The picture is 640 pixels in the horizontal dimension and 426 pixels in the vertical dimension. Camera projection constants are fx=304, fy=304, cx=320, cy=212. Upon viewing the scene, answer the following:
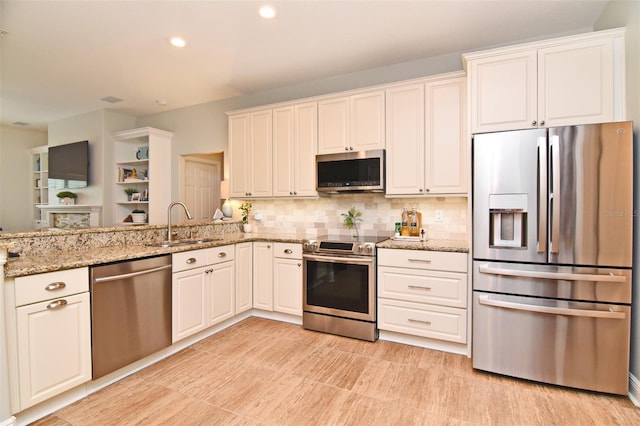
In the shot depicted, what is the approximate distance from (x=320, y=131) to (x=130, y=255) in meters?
2.20

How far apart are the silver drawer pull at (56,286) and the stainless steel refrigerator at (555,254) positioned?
2.81 meters

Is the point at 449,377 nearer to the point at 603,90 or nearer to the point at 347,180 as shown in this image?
the point at 347,180

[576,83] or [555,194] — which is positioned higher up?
[576,83]

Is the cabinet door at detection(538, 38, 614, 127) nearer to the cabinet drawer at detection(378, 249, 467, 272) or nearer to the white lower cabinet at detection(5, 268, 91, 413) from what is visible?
the cabinet drawer at detection(378, 249, 467, 272)

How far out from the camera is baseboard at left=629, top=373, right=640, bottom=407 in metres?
1.89

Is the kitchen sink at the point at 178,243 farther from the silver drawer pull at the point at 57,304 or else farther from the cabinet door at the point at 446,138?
the cabinet door at the point at 446,138

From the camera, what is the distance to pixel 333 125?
131 inches

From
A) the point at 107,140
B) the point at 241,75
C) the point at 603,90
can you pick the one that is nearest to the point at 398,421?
the point at 603,90

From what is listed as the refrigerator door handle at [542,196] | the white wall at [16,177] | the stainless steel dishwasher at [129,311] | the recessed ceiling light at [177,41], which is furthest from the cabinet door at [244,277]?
the white wall at [16,177]

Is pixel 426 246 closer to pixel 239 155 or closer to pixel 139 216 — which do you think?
pixel 239 155

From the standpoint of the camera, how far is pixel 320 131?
11.2ft

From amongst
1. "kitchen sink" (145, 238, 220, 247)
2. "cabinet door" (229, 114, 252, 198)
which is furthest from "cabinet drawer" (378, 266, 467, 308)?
"cabinet door" (229, 114, 252, 198)

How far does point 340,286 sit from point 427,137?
1.66 m

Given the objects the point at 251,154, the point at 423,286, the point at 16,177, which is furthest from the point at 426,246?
the point at 16,177
